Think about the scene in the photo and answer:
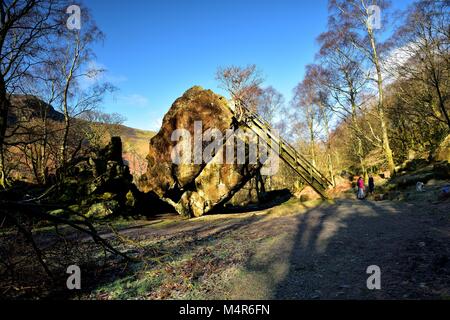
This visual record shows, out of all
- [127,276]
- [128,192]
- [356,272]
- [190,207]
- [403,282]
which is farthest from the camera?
[128,192]

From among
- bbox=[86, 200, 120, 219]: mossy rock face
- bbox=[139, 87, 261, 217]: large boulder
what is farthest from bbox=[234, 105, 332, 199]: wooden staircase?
bbox=[86, 200, 120, 219]: mossy rock face

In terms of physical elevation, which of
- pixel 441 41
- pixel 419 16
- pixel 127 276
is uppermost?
pixel 419 16

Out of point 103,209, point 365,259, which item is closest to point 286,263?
point 365,259

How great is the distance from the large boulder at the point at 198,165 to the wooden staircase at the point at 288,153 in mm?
719

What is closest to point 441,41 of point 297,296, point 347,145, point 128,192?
point 297,296

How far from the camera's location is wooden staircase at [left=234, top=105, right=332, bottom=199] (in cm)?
1579

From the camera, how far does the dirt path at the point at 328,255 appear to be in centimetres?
446

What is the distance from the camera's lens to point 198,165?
16344mm

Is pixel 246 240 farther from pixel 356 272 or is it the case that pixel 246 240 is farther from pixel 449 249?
pixel 449 249

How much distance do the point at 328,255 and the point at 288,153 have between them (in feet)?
32.8

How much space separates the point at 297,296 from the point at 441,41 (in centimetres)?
1584

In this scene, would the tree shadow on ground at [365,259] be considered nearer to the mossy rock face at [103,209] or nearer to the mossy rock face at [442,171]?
the mossy rock face at [442,171]

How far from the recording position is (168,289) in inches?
200

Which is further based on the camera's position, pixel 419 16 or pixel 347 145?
pixel 347 145
